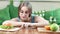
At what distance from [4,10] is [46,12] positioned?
2.73 feet

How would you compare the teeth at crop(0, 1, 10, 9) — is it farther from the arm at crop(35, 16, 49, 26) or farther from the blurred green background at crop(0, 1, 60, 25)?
the arm at crop(35, 16, 49, 26)

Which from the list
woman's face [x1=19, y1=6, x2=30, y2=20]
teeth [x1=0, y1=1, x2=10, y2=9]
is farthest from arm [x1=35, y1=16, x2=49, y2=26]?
teeth [x1=0, y1=1, x2=10, y2=9]

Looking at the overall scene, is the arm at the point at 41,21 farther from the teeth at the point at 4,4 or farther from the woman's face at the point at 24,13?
the teeth at the point at 4,4

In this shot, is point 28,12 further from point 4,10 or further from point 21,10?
point 4,10

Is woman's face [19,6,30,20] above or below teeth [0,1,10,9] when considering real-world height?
below

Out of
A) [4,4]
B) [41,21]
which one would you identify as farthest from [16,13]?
[41,21]

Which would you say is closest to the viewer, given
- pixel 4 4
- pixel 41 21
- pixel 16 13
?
pixel 41 21

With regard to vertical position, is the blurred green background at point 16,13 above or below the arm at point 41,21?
above

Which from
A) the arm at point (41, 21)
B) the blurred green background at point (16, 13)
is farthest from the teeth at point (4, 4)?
the arm at point (41, 21)

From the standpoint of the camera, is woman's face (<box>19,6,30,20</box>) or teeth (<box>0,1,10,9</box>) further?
teeth (<box>0,1,10,9</box>)

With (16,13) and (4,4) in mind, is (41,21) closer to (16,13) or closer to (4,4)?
(16,13)

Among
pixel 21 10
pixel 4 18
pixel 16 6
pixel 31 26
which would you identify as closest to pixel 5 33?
pixel 31 26

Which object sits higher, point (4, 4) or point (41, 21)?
point (4, 4)

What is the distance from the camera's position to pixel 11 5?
317cm
